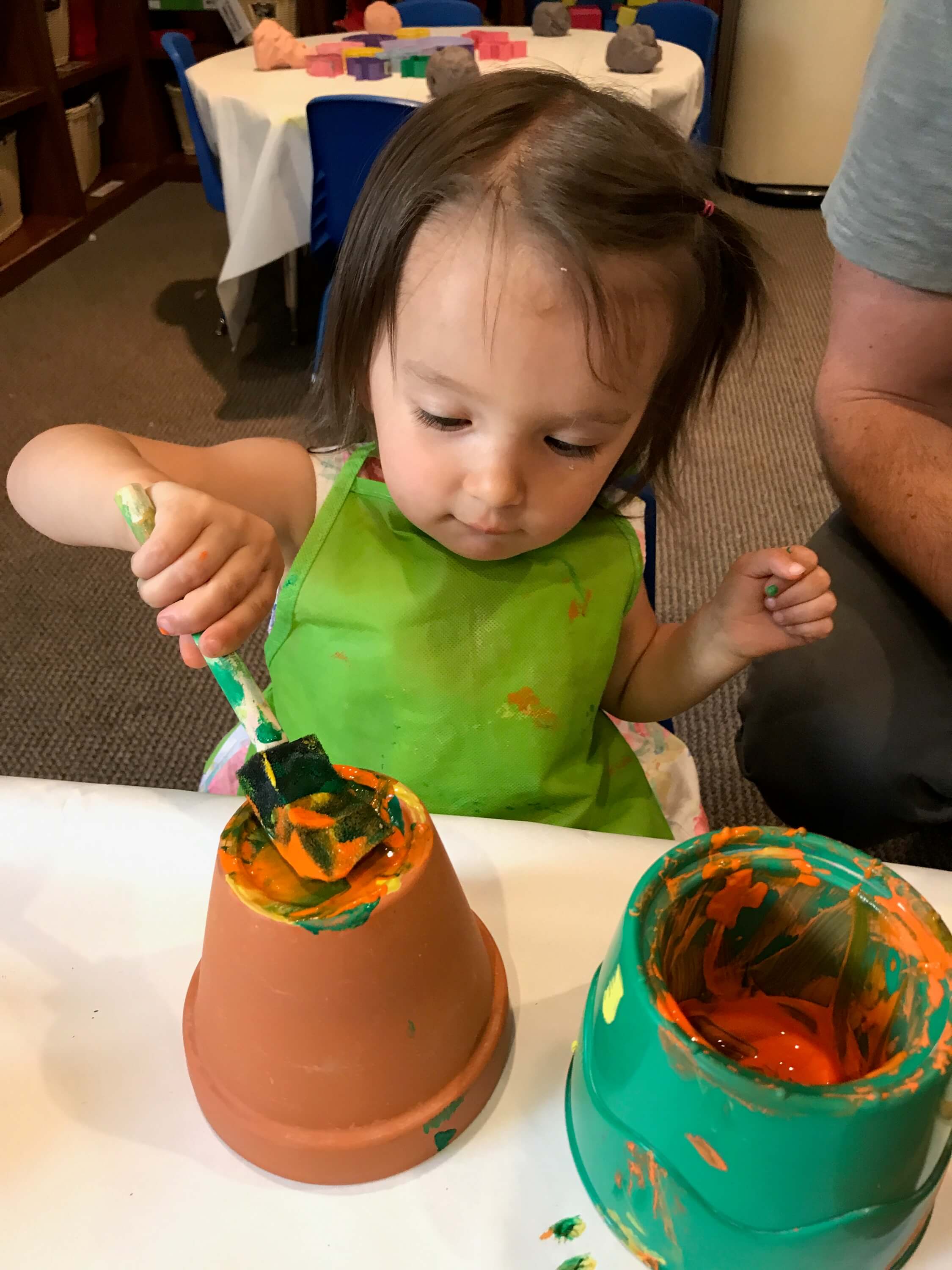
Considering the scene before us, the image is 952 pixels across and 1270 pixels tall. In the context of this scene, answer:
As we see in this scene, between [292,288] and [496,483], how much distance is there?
2249 millimetres

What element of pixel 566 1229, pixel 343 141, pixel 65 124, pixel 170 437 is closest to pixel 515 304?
pixel 566 1229

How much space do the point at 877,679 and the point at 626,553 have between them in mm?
280

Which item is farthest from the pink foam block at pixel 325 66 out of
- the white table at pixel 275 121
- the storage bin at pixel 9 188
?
the storage bin at pixel 9 188

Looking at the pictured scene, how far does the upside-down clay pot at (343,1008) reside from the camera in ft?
1.16

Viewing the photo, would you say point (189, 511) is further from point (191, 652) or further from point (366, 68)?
point (366, 68)

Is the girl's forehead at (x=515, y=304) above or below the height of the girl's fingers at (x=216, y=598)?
above

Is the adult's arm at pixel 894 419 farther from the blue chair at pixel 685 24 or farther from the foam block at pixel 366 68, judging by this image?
the blue chair at pixel 685 24

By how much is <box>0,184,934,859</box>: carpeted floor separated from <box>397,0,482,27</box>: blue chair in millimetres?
897

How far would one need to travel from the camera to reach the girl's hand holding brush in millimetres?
424

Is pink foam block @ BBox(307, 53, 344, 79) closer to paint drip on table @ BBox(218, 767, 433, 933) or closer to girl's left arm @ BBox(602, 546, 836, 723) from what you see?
girl's left arm @ BBox(602, 546, 836, 723)

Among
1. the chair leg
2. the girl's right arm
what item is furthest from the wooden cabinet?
the girl's right arm

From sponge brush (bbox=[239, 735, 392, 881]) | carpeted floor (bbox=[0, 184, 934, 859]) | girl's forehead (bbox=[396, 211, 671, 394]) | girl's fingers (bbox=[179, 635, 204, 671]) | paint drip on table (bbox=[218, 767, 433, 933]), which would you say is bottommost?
carpeted floor (bbox=[0, 184, 934, 859])

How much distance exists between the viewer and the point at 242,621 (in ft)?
1.45

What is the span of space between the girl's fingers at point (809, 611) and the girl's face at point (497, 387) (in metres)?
0.16
